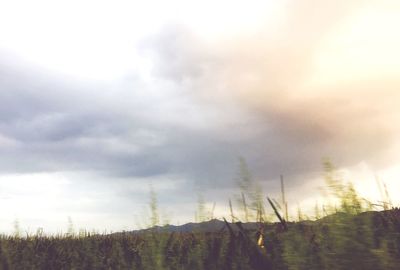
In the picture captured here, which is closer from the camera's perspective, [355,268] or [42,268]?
[355,268]

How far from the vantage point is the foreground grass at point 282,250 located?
4180mm

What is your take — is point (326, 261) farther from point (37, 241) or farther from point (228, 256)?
point (37, 241)

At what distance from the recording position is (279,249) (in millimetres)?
5402

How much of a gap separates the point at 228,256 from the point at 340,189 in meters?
1.33

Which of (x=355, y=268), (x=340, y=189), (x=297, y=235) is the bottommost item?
(x=355, y=268)

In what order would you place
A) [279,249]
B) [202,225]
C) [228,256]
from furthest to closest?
[202,225], [279,249], [228,256]

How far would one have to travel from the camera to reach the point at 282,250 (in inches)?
211

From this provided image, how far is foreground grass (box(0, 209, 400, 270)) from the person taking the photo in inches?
165

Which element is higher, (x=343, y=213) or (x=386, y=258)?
(x=343, y=213)

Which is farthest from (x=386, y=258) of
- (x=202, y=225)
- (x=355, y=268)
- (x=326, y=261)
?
(x=202, y=225)

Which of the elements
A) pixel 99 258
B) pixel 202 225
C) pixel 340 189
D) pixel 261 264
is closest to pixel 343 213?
pixel 340 189

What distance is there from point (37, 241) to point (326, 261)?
6962 mm

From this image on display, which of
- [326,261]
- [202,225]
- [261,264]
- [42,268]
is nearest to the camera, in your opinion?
[326,261]

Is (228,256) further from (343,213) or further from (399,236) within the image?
(399,236)
